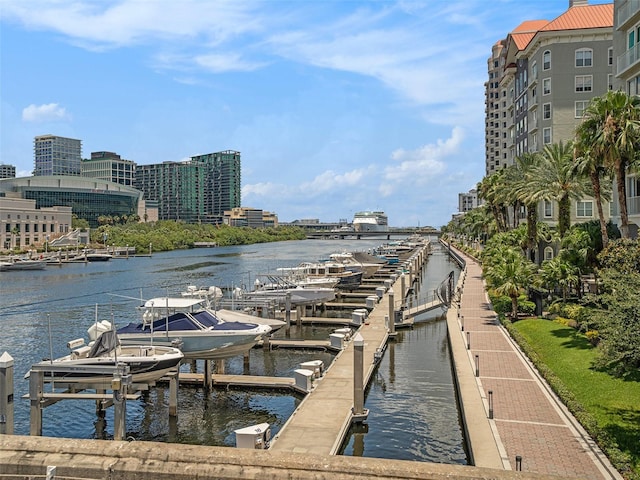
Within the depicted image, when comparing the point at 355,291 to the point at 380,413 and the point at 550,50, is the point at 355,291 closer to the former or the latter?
the point at 550,50

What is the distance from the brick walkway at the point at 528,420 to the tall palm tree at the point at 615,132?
38.0ft

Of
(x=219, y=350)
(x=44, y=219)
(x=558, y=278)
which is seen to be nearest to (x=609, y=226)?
(x=558, y=278)

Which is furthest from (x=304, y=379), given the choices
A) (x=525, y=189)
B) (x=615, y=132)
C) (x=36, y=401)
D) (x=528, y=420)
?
(x=525, y=189)

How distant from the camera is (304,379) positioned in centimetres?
2661

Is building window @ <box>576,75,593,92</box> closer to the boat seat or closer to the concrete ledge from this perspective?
the boat seat

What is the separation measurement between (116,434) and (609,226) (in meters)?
33.7

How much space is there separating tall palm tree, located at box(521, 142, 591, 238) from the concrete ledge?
111ft

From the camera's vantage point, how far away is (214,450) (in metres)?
13.7

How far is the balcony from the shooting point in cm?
3609

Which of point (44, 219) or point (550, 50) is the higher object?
point (550, 50)

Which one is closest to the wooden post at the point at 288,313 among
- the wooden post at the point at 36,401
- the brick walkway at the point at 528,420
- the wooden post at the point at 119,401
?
the brick walkway at the point at 528,420

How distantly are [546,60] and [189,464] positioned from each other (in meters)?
A: 65.2

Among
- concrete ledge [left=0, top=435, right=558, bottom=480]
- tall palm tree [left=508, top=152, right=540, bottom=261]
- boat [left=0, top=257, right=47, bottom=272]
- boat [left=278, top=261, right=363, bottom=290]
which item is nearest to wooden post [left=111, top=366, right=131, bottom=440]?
concrete ledge [left=0, top=435, right=558, bottom=480]

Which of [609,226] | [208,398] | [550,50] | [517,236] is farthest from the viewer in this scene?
[550,50]
